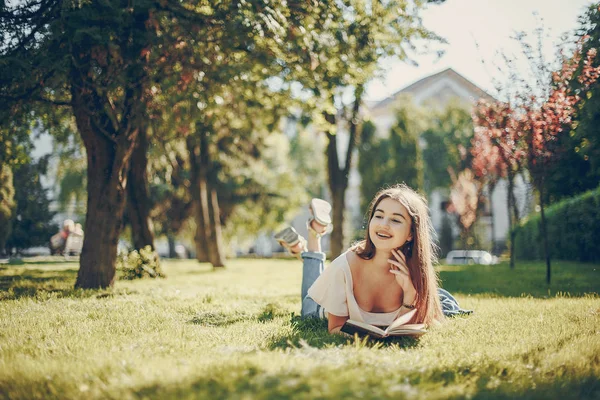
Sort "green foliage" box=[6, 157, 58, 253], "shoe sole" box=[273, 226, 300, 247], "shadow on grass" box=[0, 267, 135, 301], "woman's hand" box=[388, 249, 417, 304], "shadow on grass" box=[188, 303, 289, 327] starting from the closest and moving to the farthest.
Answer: "woman's hand" box=[388, 249, 417, 304], "shadow on grass" box=[188, 303, 289, 327], "shoe sole" box=[273, 226, 300, 247], "shadow on grass" box=[0, 267, 135, 301], "green foliage" box=[6, 157, 58, 253]

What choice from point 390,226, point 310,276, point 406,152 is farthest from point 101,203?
point 406,152

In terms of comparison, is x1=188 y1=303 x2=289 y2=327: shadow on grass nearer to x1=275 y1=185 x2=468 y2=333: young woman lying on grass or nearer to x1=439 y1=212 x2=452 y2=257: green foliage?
x1=275 y1=185 x2=468 y2=333: young woman lying on grass

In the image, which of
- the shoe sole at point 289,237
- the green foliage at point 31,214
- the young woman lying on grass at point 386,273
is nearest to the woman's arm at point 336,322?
the young woman lying on grass at point 386,273

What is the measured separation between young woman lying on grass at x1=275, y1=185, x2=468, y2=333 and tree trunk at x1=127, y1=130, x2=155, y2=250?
9086mm

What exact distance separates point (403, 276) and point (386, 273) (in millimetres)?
267

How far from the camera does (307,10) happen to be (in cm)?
876

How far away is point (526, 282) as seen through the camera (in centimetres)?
1024

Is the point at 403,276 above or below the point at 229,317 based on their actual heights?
above

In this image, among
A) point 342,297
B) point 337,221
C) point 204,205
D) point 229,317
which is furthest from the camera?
point 204,205

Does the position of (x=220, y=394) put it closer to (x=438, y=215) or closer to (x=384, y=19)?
(x=384, y=19)

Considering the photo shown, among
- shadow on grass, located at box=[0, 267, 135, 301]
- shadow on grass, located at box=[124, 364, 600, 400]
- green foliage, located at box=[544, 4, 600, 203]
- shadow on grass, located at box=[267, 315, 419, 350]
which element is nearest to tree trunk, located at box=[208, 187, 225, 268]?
shadow on grass, located at box=[0, 267, 135, 301]

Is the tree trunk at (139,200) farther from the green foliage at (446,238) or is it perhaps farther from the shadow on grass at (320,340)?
the green foliage at (446,238)

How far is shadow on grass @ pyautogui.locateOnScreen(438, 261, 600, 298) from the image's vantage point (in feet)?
29.3

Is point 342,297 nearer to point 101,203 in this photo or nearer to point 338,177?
point 101,203
